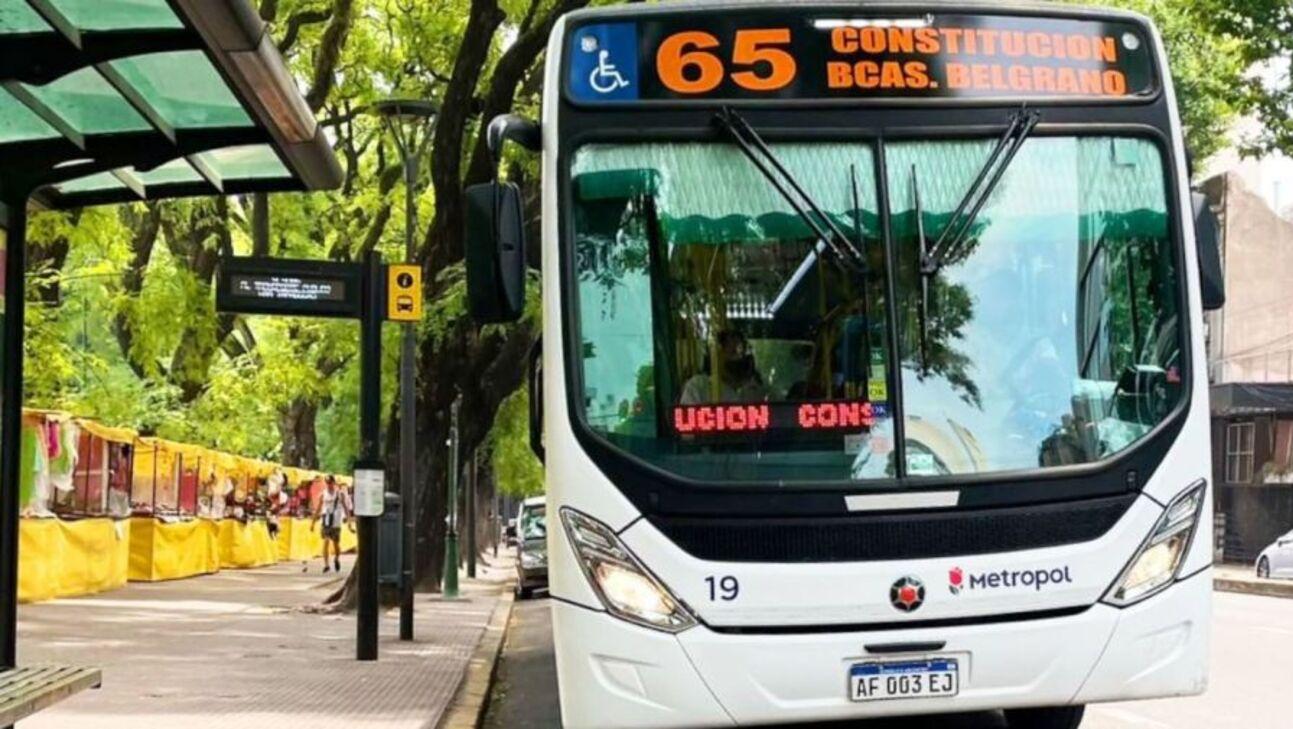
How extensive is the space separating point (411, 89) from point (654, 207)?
20079 mm

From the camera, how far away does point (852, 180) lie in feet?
22.6

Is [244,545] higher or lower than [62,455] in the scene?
lower

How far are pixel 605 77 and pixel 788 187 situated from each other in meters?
0.92

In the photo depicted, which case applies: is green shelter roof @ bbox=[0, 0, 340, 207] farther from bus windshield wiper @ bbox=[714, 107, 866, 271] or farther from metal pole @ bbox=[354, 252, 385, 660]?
metal pole @ bbox=[354, 252, 385, 660]

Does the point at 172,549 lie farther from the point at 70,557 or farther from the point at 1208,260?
the point at 1208,260

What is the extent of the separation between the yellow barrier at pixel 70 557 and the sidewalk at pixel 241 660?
0.39 metres

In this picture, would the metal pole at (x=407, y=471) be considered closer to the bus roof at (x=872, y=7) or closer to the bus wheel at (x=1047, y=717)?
the bus wheel at (x=1047, y=717)

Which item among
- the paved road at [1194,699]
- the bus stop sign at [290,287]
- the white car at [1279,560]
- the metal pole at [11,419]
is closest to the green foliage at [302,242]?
the bus stop sign at [290,287]

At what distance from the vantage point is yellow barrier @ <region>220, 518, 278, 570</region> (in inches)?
1430

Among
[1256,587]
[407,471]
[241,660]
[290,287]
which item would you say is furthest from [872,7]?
[1256,587]

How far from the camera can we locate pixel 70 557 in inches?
891

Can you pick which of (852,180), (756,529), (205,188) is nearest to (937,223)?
(852,180)

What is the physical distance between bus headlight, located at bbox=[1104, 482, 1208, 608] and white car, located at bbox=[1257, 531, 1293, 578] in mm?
26790

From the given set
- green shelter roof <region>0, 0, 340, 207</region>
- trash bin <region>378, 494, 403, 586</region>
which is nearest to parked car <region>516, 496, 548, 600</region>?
trash bin <region>378, 494, 403, 586</region>
